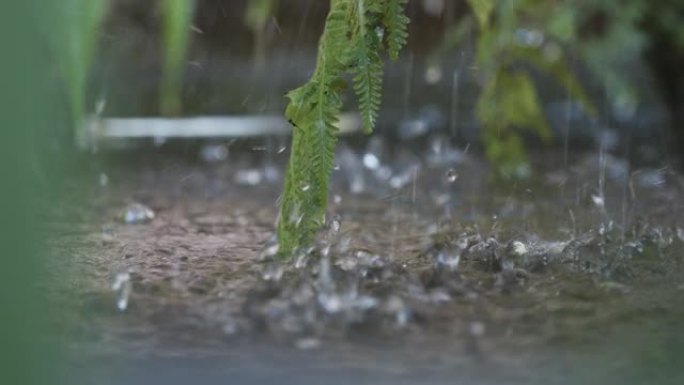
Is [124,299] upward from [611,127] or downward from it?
downward

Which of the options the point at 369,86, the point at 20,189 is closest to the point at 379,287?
the point at 369,86

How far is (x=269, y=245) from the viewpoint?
1.35 m

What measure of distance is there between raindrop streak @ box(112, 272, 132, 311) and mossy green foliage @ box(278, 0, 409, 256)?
191 mm

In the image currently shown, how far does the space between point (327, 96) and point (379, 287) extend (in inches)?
9.3

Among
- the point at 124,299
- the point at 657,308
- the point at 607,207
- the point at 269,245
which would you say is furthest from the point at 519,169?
the point at 124,299

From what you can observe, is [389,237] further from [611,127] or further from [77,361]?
[611,127]

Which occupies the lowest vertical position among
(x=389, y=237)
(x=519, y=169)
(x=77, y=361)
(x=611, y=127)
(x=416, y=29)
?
(x=77, y=361)

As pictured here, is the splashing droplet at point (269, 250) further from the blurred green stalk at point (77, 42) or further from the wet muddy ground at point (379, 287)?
the blurred green stalk at point (77, 42)

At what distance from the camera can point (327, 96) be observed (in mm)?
1245

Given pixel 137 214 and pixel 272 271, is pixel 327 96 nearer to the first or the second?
pixel 272 271

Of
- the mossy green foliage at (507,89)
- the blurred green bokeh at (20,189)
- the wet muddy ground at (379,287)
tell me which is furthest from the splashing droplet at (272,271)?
the mossy green foliage at (507,89)

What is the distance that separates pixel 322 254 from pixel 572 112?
181cm

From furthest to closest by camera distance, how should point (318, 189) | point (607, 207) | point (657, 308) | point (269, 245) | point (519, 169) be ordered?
point (519, 169) → point (607, 207) → point (269, 245) → point (318, 189) → point (657, 308)

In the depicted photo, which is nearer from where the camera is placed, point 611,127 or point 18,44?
point 18,44
